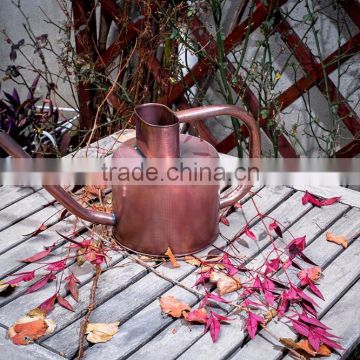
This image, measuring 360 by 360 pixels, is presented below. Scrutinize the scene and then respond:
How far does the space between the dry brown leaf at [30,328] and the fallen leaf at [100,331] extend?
0.17ft

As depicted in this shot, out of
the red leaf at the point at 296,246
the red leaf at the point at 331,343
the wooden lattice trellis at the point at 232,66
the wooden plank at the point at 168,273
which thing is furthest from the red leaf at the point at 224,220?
the wooden lattice trellis at the point at 232,66

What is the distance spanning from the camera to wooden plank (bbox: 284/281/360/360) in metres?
0.85

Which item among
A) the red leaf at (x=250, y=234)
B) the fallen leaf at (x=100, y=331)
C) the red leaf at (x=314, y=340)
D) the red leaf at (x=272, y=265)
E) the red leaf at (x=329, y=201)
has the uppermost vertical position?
the red leaf at (x=329, y=201)

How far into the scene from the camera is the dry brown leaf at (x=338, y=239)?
1065 mm

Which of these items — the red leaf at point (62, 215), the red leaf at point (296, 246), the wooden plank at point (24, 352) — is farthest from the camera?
the red leaf at point (62, 215)

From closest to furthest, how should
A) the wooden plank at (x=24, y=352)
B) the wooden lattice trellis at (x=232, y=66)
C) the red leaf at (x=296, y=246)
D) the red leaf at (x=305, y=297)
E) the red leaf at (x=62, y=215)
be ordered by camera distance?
the wooden plank at (x=24, y=352) → the red leaf at (x=305, y=297) → the red leaf at (x=296, y=246) → the red leaf at (x=62, y=215) → the wooden lattice trellis at (x=232, y=66)

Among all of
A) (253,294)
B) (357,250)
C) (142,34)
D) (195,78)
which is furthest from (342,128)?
(253,294)

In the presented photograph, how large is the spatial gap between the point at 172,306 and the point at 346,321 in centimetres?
24

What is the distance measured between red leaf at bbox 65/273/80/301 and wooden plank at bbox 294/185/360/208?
0.49m

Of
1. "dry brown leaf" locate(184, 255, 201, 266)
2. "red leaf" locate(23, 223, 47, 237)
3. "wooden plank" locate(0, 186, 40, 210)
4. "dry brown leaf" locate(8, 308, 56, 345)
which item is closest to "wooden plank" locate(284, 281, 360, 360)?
"dry brown leaf" locate(184, 255, 201, 266)

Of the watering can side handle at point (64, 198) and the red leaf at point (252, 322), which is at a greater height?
the watering can side handle at point (64, 198)

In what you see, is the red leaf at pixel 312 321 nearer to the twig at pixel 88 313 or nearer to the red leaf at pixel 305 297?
the red leaf at pixel 305 297

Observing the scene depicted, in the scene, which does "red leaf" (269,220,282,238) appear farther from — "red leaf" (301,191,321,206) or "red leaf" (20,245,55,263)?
"red leaf" (20,245,55,263)

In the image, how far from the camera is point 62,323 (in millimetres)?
873
